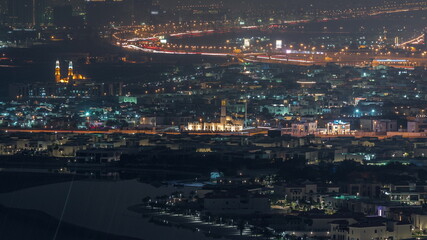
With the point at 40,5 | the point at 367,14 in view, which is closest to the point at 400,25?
the point at 367,14

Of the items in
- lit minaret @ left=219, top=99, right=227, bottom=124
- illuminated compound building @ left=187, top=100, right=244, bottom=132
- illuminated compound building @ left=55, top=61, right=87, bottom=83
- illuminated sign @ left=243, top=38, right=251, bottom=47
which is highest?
illuminated sign @ left=243, top=38, right=251, bottom=47

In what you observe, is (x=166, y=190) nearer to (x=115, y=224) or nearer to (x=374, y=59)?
(x=115, y=224)

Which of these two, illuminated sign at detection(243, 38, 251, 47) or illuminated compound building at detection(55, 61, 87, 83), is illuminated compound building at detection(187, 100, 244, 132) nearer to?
illuminated compound building at detection(55, 61, 87, 83)

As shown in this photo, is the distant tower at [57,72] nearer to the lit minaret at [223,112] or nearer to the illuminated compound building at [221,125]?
the lit minaret at [223,112]

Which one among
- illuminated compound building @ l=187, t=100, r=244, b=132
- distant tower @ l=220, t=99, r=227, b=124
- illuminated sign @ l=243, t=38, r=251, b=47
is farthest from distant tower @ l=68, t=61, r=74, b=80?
illuminated compound building @ l=187, t=100, r=244, b=132

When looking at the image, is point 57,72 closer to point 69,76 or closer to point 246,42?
point 69,76

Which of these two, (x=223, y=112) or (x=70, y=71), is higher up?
(x=70, y=71)

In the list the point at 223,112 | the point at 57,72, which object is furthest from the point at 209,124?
the point at 57,72

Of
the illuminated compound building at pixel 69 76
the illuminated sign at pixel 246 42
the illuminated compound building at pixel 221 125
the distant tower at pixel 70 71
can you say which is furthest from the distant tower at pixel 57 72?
the illuminated compound building at pixel 221 125
